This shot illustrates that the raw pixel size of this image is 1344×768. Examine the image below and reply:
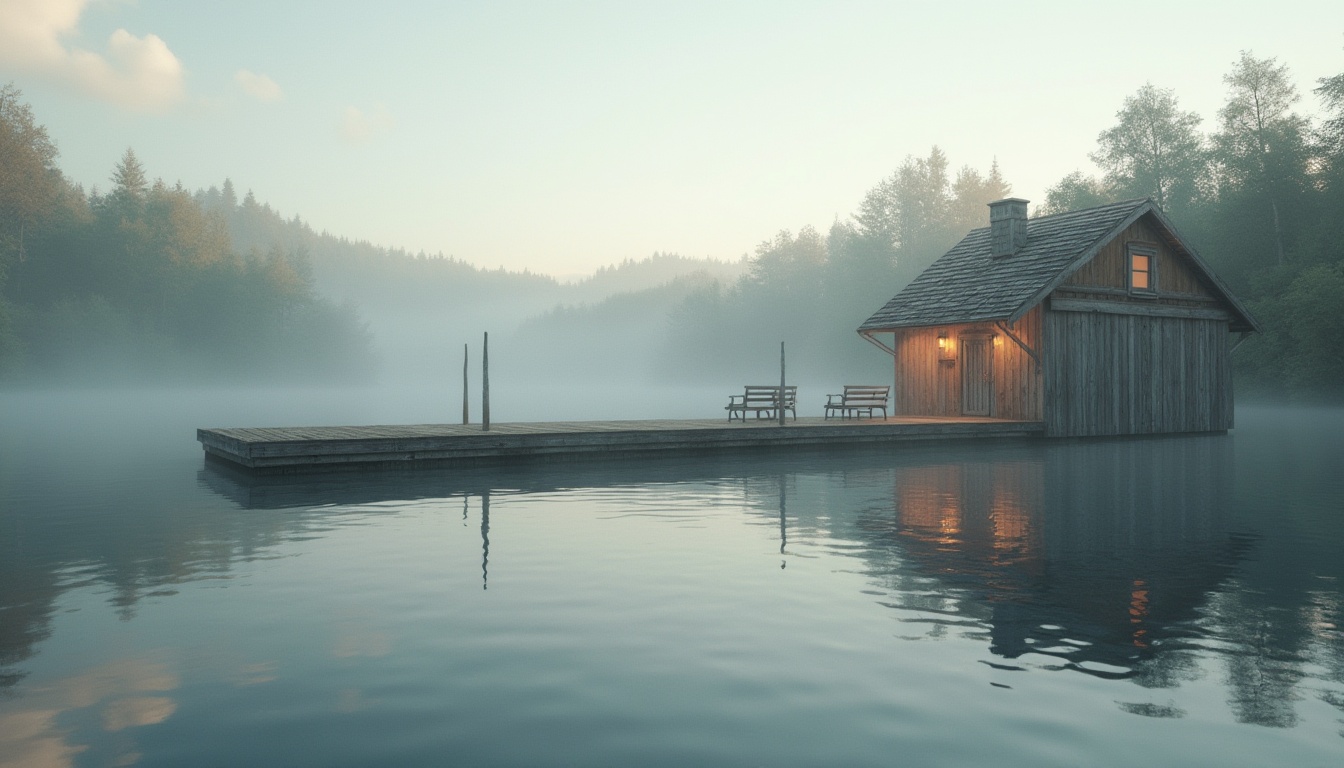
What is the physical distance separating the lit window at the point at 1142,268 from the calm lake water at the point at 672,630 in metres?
15.1

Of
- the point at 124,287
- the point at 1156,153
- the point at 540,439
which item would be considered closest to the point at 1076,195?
the point at 1156,153

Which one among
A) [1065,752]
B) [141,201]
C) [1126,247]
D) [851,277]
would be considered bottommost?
[1065,752]

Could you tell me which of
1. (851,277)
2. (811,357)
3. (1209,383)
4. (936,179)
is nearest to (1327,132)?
(1209,383)

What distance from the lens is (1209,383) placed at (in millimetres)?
32531

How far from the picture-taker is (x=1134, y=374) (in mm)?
30391

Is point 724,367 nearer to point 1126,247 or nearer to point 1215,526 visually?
point 1126,247

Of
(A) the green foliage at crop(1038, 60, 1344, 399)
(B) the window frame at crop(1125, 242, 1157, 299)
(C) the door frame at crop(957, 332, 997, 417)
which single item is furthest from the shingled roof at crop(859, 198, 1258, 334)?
(A) the green foliage at crop(1038, 60, 1344, 399)

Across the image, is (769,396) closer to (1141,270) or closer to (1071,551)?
(1141,270)

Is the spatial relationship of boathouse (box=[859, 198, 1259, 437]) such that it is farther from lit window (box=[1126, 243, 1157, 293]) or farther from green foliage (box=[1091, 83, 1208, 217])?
green foliage (box=[1091, 83, 1208, 217])

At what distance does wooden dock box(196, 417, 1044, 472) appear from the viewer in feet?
62.3

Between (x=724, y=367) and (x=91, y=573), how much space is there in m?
108

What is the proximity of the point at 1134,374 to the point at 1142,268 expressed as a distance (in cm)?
314

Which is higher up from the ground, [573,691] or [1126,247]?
[1126,247]

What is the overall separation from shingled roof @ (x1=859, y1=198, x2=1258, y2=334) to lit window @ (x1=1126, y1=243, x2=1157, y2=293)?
0.80 metres
